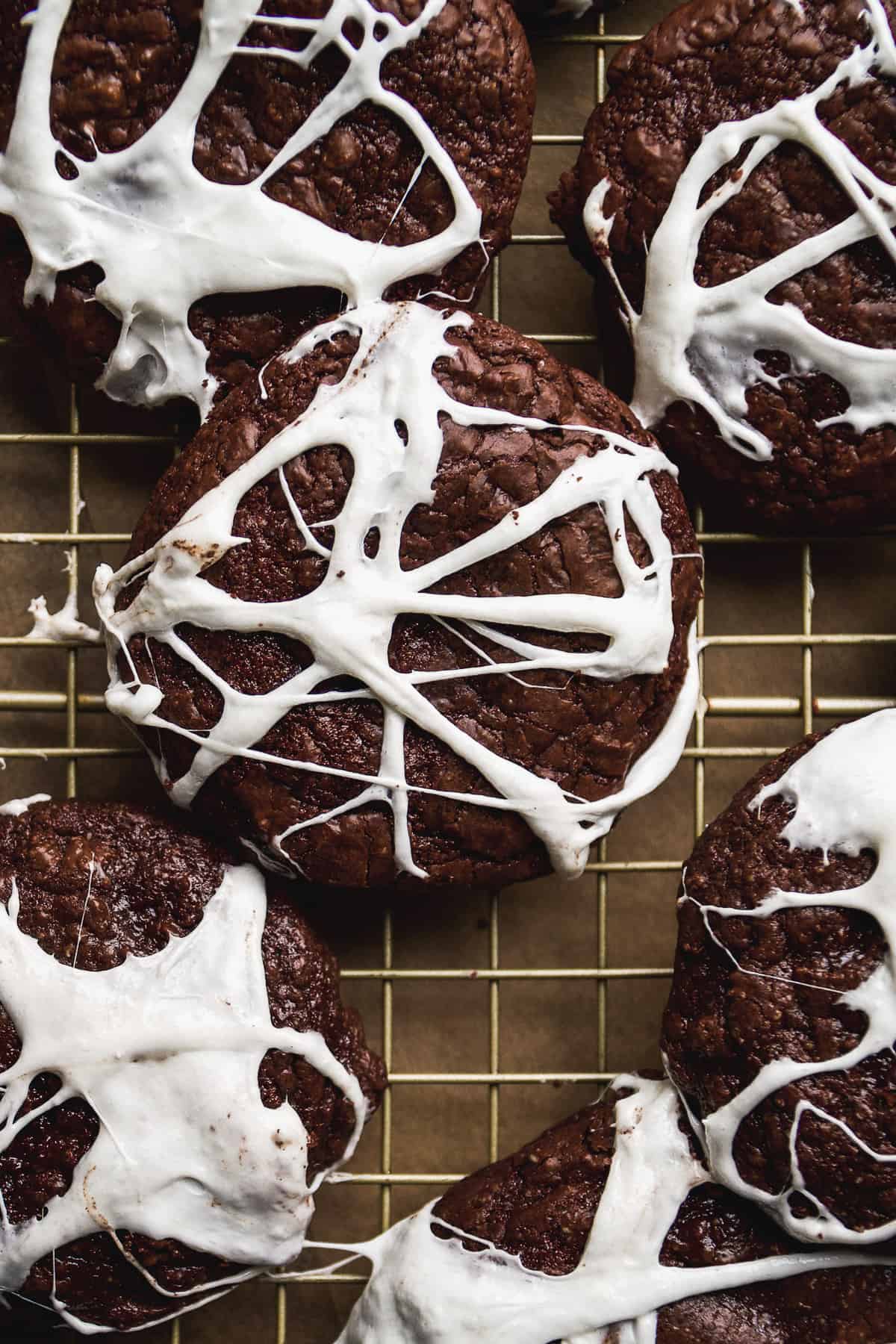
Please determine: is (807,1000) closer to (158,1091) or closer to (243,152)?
(158,1091)

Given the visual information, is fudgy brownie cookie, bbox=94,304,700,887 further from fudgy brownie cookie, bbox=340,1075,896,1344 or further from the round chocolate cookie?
fudgy brownie cookie, bbox=340,1075,896,1344

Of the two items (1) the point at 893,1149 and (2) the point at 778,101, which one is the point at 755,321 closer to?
(2) the point at 778,101

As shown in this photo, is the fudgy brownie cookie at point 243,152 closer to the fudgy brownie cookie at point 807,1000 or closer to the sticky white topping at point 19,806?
the sticky white topping at point 19,806

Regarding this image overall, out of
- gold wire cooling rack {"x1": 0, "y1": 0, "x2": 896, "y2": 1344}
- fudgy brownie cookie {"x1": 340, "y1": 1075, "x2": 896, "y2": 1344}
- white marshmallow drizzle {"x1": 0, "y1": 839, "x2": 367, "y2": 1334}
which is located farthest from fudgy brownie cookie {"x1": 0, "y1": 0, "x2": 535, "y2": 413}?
fudgy brownie cookie {"x1": 340, "y1": 1075, "x2": 896, "y2": 1344}

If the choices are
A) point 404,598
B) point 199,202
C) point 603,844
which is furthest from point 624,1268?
point 199,202

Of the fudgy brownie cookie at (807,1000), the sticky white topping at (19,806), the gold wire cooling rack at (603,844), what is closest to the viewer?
the fudgy brownie cookie at (807,1000)

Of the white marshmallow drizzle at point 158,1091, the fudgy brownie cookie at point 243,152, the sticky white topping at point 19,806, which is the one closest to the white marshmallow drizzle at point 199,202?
the fudgy brownie cookie at point 243,152
